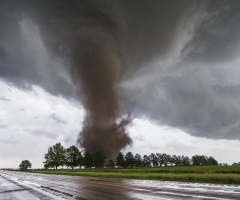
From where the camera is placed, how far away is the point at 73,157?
101625mm

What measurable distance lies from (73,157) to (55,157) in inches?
423

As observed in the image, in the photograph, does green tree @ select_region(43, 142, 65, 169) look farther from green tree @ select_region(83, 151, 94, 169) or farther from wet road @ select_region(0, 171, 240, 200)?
wet road @ select_region(0, 171, 240, 200)

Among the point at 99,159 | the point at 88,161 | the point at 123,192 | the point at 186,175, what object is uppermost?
the point at 99,159

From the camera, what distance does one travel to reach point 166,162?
197 meters

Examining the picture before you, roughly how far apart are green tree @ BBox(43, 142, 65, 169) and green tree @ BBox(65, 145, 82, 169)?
334 cm

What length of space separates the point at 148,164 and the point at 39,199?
182 meters

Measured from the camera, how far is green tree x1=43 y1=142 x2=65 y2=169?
3713 inches

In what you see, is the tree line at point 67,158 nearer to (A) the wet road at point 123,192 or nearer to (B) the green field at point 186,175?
(B) the green field at point 186,175

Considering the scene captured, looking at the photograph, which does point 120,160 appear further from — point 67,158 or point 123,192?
point 123,192

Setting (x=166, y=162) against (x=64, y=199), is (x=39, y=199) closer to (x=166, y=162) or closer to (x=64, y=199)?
(x=64, y=199)

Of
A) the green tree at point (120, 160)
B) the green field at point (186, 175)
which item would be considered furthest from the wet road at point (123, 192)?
the green tree at point (120, 160)

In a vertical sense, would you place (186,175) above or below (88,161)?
below

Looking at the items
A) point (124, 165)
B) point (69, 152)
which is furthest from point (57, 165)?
point (124, 165)

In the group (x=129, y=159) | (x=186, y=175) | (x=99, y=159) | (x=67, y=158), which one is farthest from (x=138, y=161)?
(x=186, y=175)
